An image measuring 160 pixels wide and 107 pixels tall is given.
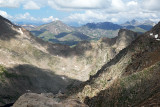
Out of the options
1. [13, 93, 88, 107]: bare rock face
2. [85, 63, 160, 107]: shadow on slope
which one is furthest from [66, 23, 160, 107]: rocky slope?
[13, 93, 88, 107]: bare rock face

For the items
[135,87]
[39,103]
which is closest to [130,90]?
[135,87]

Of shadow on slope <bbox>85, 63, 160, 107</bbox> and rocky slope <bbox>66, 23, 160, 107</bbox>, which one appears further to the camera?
shadow on slope <bbox>85, 63, 160, 107</bbox>

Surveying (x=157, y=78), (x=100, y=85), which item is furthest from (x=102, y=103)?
(x=100, y=85)

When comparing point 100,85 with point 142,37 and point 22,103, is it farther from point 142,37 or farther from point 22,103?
point 22,103

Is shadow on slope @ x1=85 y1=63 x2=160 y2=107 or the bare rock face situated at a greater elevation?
shadow on slope @ x1=85 y1=63 x2=160 y2=107

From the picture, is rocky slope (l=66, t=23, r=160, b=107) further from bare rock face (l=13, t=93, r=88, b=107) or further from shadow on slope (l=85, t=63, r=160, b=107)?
bare rock face (l=13, t=93, r=88, b=107)

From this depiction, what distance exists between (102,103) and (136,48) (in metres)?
58.8

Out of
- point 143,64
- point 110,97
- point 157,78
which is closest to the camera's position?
point 157,78

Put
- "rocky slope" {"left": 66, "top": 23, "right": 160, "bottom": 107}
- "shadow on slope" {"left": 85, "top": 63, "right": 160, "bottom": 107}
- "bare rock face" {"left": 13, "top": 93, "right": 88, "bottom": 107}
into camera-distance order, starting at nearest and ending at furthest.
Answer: "bare rock face" {"left": 13, "top": 93, "right": 88, "bottom": 107} → "rocky slope" {"left": 66, "top": 23, "right": 160, "bottom": 107} → "shadow on slope" {"left": 85, "top": 63, "right": 160, "bottom": 107}

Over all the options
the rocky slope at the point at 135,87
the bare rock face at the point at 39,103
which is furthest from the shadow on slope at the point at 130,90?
the bare rock face at the point at 39,103

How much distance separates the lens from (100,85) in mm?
125938

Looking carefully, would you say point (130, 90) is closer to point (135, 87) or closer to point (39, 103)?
point (135, 87)

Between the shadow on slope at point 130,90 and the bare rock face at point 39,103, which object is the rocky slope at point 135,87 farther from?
the bare rock face at point 39,103

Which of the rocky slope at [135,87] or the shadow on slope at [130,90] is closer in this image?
the rocky slope at [135,87]
